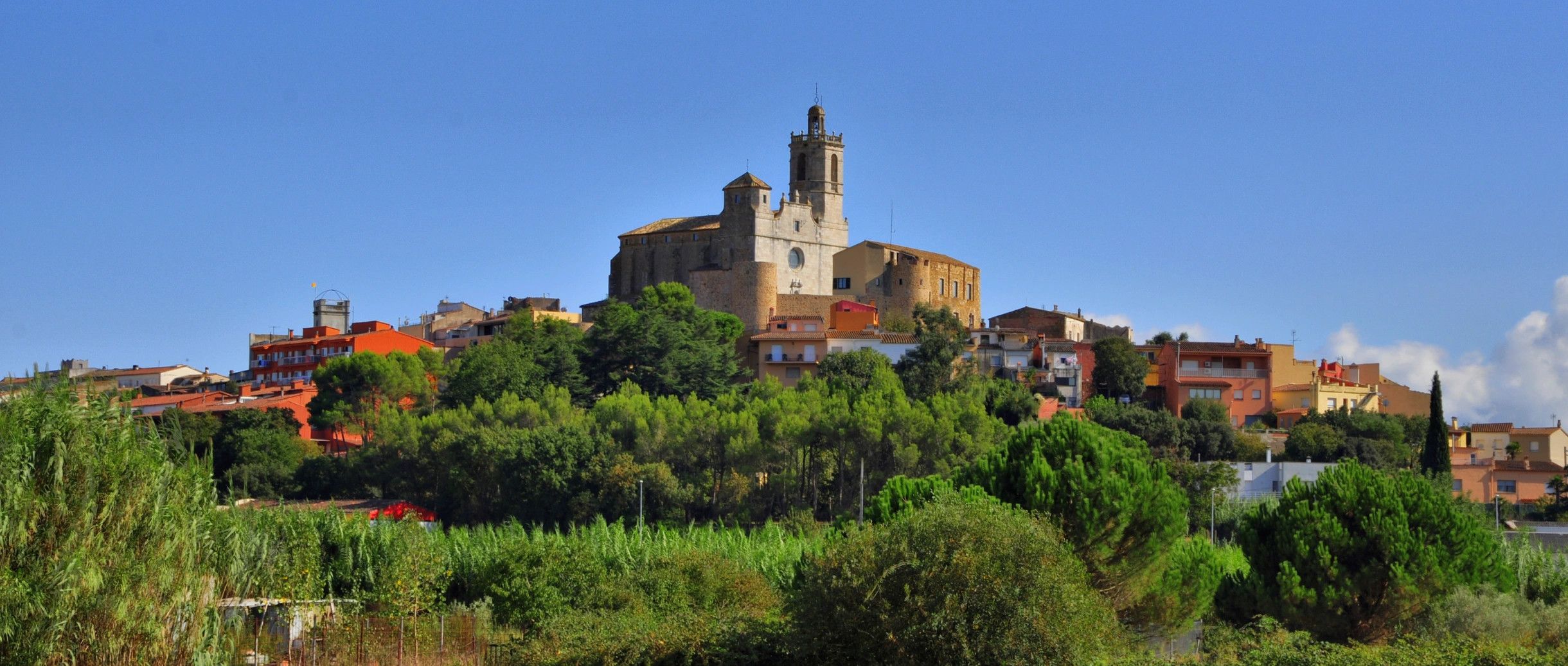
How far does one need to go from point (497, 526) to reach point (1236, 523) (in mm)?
19685

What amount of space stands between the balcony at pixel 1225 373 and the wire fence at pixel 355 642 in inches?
1682

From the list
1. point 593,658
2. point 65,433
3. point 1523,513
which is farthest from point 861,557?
point 1523,513

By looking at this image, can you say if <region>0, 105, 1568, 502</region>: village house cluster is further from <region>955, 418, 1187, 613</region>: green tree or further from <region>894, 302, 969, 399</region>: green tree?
<region>955, 418, 1187, 613</region>: green tree

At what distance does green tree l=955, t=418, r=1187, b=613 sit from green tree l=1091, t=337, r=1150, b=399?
36.2 metres

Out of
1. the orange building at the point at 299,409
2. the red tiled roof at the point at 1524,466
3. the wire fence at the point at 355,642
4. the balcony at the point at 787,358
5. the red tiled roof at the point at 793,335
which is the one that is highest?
the red tiled roof at the point at 793,335

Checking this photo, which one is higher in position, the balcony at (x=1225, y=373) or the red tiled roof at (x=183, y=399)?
the balcony at (x=1225, y=373)

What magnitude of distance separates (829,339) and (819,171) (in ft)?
69.7

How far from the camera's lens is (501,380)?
59.9 m

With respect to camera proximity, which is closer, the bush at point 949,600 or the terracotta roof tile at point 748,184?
the bush at point 949,600

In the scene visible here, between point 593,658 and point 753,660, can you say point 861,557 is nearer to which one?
point 753,660

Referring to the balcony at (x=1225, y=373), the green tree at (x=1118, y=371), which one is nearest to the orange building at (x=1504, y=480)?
the balcony at (x=1225, y=373)

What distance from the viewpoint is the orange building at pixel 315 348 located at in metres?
74.8

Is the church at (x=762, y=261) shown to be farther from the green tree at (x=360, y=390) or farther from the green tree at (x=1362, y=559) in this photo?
the green tree at (x=1362, y=559)

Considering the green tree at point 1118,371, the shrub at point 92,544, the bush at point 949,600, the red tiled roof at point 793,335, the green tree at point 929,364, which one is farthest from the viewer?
the red tiled roof at point 793,335
